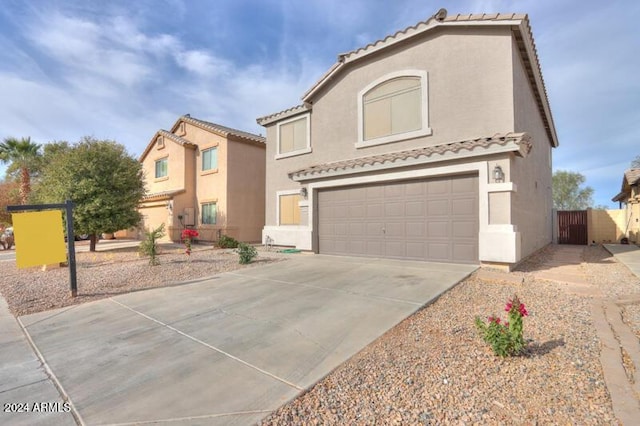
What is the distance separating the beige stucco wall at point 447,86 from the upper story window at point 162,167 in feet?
46.6

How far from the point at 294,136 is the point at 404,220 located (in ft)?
22.5

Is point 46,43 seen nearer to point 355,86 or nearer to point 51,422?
point 355,86

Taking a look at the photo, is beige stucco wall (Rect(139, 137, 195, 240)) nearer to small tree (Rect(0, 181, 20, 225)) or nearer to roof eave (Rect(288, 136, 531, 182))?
small tree (Rect(0, 181, 20, 225))

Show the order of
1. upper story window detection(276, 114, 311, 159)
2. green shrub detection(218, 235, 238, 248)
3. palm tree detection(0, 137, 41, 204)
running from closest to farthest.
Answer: upper story window detection(276, 114, 311, 159)
green shrub detection(218, 235, 238, 248)
palm tree detection(0, 137, 41, 204)

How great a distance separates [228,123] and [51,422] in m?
21.9

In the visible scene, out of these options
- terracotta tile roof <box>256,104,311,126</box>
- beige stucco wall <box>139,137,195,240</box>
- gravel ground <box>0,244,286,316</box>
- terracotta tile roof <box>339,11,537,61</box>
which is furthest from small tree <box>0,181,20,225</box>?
terracotta tile roof <box>339,11,537,61</box>

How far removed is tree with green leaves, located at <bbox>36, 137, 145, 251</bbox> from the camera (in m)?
13.5

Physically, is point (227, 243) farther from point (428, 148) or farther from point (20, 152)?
point (20, 152)

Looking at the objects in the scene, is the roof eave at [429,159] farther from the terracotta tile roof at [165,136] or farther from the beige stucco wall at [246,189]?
the terracotta tile roof at [165,136]

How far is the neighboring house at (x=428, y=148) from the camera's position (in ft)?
26.8

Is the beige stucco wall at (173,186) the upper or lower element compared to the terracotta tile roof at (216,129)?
lower

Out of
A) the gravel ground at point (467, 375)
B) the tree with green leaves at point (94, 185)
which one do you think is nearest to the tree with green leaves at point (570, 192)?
the gravel ground at point (467, 375)

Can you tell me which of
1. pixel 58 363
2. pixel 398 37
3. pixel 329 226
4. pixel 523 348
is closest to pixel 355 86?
pixel 398 37

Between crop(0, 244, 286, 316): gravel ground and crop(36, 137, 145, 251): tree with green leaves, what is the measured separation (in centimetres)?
325
